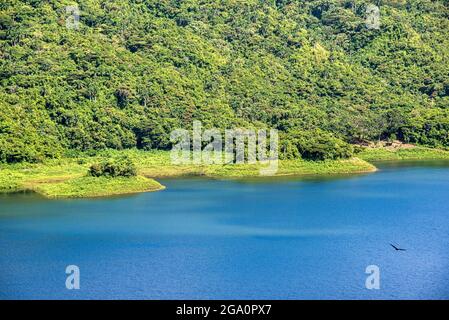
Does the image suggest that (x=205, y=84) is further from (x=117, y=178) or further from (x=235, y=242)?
(x=235, y=242)

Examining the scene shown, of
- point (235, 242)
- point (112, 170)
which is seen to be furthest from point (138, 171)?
point (235, 242)

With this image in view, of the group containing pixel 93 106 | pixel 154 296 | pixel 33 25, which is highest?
pixel 33 25

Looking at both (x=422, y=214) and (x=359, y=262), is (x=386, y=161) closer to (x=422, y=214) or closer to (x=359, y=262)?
(x=422, y=214)

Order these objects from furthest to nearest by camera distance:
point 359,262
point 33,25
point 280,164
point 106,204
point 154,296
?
point 33,25 → point 280,164 → point 106,204 → point 359,262 → point 154,296

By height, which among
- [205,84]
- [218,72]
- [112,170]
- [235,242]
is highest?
[218,72]

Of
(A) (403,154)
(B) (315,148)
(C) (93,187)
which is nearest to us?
(C) (93,187)
